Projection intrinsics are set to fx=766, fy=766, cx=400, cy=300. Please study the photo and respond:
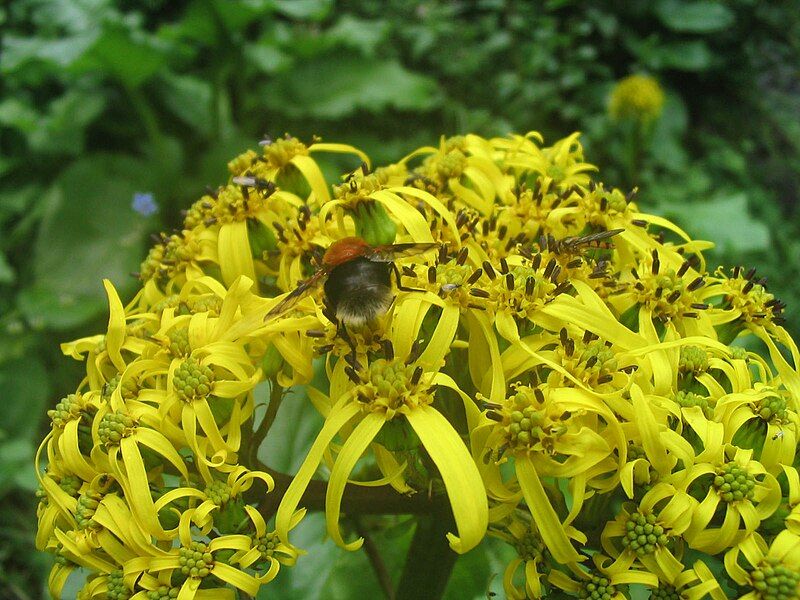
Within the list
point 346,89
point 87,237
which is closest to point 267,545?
point 87,237

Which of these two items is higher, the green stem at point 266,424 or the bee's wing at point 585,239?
A: the bee's wing at point 585,239

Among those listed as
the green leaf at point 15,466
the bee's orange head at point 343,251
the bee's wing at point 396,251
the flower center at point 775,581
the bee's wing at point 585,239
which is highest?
the bee's wing at point 585,239

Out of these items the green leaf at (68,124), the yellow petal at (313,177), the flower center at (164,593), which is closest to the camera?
the flower center at (164,593)

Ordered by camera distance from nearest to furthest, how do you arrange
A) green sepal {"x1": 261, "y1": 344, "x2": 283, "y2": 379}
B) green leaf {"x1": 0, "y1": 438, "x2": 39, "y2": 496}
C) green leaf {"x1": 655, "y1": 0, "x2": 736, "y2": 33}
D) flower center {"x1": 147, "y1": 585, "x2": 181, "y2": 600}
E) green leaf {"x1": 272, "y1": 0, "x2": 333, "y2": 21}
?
flower center {"x1": 147, "y1": 585, "x2": 181, "y2": 600}, green sepal {"x1": 261, "y1": 344, "x2": 283, "y2": 379}, green leaf {"x1": 0, "y1": 438, "x2": 39, "y2": 496}, green leaf {"x1": 272, "y1": 0, "x2": 333, "y2": 21}, green leaf {"x1": 655, "y1": 0, "x2": 736, "y2": 33}

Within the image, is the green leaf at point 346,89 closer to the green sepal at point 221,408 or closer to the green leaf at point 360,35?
the green leaf at point 360,35

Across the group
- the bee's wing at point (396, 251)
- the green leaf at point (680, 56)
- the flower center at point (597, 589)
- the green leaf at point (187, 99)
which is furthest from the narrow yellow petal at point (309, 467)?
the green leaf at point (680, 56)

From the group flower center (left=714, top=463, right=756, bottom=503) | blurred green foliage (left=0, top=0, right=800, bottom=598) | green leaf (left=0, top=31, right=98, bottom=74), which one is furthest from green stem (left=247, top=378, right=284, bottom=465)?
green leaf (left=0, top=31, right=98, bottom=74)

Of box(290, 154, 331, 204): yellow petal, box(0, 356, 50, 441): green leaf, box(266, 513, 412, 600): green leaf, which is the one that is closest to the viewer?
box(290, 154, 331, 204): yellow petal

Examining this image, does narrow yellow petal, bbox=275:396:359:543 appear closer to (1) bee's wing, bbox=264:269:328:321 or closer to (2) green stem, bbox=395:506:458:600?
(1) bee's wing, bbox=264:269:328:321
